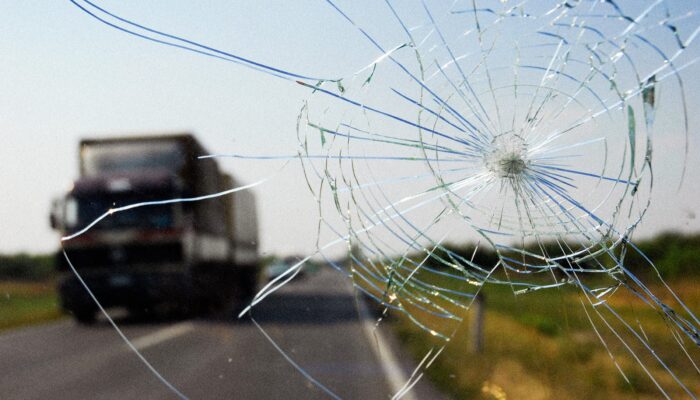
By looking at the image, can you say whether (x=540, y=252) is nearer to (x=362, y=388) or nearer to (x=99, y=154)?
(x=99, y=154)

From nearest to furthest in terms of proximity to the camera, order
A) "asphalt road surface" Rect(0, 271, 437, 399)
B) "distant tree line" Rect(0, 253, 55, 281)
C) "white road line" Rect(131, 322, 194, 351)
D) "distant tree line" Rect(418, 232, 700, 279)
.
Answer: "distant tree line" Rect(418, 232, 700, 279) < "distant tree line" Rect(0, 253, 55, 281) < "asphalt road surface" Rect(0, 271, 437, 399) < "white road line" Rect(131, 322, 194, 351)

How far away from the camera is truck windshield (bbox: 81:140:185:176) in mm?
2085

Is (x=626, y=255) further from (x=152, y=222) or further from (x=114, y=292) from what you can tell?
(x=114, y=292)

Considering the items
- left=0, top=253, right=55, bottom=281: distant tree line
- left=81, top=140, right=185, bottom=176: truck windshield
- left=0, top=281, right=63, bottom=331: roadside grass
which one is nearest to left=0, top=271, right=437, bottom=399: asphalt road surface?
left=0, top=281, right=63, bottom=331: roadside grass

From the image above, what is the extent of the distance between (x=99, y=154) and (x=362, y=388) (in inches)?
111

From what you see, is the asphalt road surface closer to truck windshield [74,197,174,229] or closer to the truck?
the truck

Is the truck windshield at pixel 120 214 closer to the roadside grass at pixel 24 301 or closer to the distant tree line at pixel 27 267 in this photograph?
the distant tree line at pixel 27 267

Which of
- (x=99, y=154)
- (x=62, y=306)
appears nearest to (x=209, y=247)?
(x=62, y=306)

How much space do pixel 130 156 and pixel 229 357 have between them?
3.40 feet

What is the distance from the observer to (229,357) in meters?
1.95

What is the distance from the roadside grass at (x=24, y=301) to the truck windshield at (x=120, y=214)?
231mm

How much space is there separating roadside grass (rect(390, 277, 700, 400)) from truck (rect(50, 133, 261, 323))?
0.48m

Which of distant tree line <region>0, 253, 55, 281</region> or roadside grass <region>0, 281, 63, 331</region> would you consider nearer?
distant tree line <region>0, 253, 55, 281</region>

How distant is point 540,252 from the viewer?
185 centimetres
